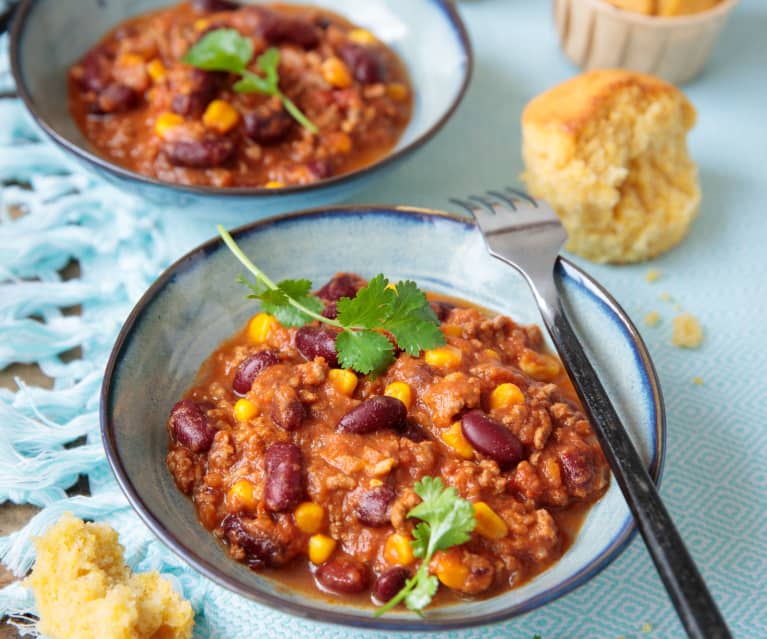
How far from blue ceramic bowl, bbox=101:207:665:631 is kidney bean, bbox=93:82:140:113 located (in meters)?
1.45

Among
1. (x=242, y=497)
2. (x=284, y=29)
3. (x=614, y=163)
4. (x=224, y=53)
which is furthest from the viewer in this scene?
(x=284, y=29)

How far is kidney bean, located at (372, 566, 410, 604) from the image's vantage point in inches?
97.0

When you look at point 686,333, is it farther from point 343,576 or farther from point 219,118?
point 219,118

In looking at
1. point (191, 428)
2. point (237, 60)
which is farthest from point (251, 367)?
point (237, 60)

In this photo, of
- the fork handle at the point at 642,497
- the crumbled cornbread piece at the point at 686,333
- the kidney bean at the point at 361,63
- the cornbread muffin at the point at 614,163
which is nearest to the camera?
the fork handle at the point at 642,497

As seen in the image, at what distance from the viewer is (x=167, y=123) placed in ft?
13.6

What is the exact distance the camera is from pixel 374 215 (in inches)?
138

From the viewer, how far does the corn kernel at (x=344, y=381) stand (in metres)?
2.92

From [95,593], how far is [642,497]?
1541 mm

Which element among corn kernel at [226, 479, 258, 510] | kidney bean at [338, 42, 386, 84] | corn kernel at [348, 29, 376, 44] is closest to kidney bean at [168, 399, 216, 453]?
corn kernel at [226, 479, 258, 510]

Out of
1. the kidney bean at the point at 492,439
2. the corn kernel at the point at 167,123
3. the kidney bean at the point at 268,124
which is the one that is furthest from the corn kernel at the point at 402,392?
the corn kernel at the point at 167,123

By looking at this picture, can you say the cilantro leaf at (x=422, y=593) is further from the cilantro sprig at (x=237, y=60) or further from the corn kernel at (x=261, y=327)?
the cilantro sprig at (x=237, y=60)

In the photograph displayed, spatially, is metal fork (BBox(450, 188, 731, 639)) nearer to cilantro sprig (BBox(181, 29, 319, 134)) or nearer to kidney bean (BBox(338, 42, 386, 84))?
kidney bean (BBox(338, 42, 386, 84))

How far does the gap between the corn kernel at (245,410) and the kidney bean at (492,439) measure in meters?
0.67
